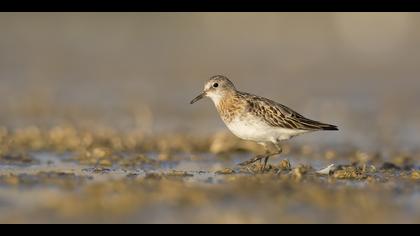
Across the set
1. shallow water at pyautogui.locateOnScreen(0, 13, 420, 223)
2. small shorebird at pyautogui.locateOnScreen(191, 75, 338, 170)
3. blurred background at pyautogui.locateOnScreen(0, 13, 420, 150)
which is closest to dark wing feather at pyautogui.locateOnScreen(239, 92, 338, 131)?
small shorebird at pyautogui.locateOnScreen(191, 75, 338, 170)

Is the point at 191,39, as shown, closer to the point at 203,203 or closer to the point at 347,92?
the point at 347,92

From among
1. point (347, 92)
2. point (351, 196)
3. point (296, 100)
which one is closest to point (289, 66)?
point (347, 92)

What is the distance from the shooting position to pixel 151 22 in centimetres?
3447

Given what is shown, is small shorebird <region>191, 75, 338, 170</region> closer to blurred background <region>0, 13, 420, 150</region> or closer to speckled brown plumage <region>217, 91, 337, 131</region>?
speckled brown plumage <region>217, 91, 337, 131</region>

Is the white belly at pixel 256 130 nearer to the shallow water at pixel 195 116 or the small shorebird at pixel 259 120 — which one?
the small shorebird at pixel 259 120

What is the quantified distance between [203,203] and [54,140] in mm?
6234

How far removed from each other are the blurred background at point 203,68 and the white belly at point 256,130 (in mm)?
3843

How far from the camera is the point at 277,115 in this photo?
12.6 meters

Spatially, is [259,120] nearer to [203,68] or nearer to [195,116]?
[195,116]

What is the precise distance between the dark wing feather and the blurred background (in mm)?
3516

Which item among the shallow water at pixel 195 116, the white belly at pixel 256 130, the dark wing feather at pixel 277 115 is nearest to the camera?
the shallow water at pixel 195 116

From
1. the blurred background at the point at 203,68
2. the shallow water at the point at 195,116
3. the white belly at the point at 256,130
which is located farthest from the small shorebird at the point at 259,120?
the blurred background at the point at 203,68

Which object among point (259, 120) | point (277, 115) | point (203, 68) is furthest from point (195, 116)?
point (203, 68)

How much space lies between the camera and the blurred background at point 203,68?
61.6ft
